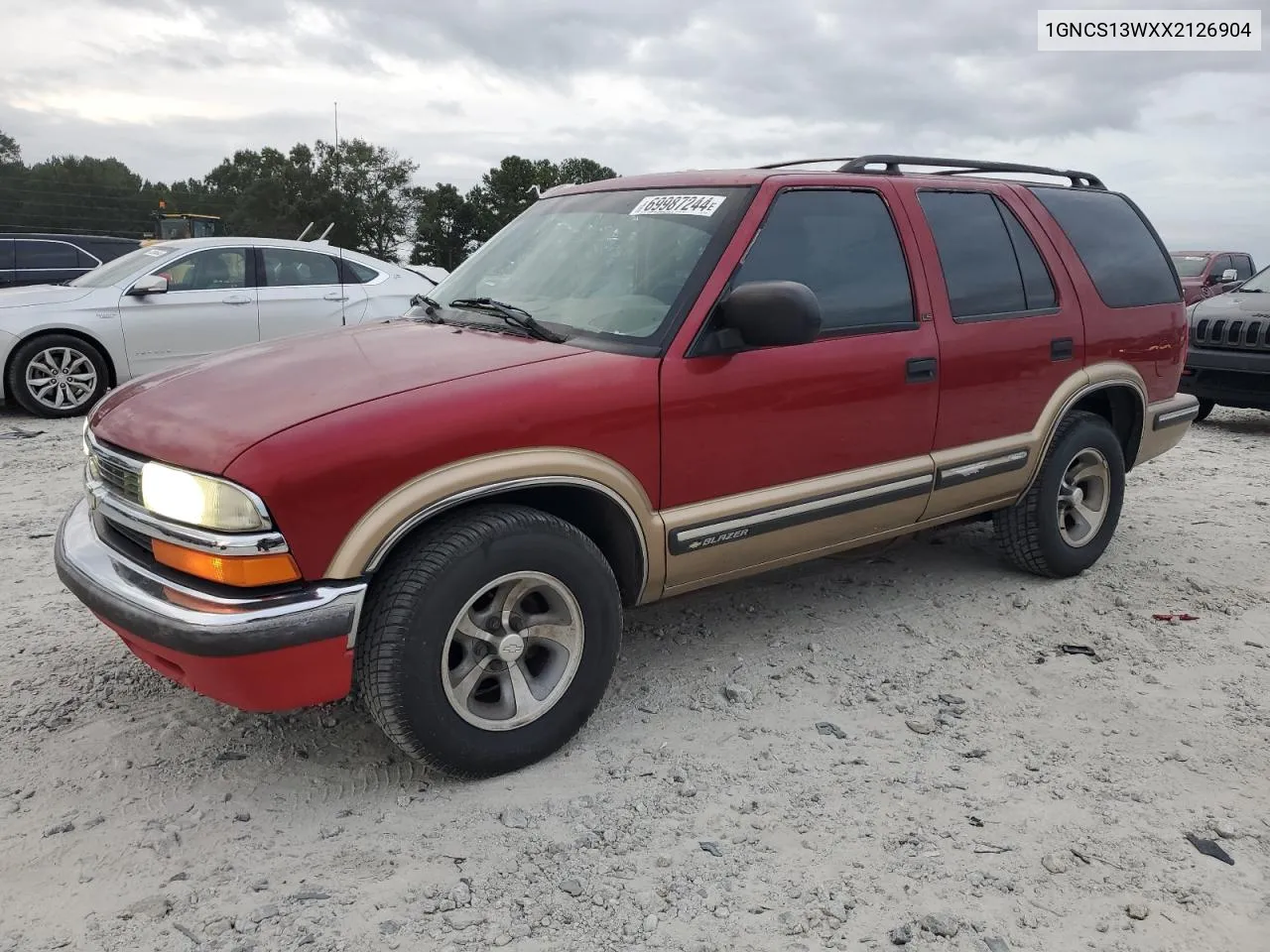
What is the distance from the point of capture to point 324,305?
9359mm

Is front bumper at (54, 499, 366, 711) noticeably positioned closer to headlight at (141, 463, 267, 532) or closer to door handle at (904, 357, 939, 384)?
headlight at (141, 463, 267, 532)

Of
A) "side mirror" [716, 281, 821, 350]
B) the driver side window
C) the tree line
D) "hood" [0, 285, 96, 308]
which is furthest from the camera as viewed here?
the tree line

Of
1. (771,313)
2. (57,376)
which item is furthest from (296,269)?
(771,313)

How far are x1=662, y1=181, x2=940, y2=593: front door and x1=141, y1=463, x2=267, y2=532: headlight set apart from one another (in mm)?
1276

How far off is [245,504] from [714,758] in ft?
5.30

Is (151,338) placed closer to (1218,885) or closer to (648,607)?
(648,607)

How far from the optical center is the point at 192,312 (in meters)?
8.74

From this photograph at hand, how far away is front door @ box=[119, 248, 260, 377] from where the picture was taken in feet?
28.2

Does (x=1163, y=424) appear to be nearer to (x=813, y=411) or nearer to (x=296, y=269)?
(x=813, y=411)

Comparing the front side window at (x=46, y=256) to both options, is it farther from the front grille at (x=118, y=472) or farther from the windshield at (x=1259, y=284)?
the windshield at (x=1259, y=284)

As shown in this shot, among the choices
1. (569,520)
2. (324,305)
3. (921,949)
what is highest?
(324,305)

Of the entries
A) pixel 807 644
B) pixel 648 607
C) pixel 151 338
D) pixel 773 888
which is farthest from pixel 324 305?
pixel 773 888

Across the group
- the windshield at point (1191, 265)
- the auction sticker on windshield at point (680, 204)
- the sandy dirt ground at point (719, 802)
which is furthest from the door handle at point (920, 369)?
the windshield at point (1191, 265)

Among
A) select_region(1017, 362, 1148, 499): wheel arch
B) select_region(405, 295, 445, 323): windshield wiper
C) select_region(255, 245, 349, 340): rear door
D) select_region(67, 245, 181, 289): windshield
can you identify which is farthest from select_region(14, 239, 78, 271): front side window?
select_region(1017, 362, 1148, 499): wheel arch
